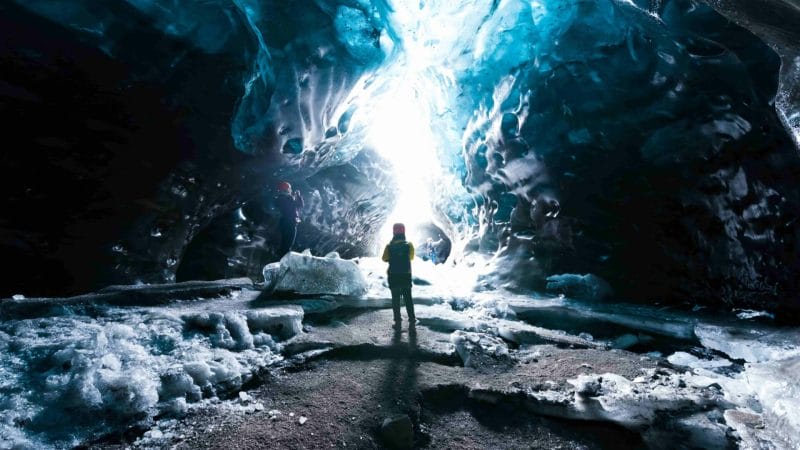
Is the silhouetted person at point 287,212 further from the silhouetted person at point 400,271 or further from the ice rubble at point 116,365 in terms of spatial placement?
the ice rubble at point 116,365

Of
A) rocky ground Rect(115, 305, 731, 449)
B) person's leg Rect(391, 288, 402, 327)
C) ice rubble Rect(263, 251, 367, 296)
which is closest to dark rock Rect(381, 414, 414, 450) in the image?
rocky ground Rect(115, 305, 731, 449)

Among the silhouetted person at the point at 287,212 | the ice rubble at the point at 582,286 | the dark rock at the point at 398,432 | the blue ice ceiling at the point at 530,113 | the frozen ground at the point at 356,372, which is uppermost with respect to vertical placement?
the blue ice ceiling at the point at 530,113

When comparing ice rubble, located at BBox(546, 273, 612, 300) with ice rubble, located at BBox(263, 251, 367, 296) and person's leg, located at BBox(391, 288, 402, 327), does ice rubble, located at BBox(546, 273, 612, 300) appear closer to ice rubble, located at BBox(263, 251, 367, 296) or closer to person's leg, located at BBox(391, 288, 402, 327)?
person's leg, located at BBox(391, 288, 402, 327)

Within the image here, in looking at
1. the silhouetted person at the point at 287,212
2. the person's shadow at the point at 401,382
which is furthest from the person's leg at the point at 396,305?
the silhouetted person at the point at 287,212

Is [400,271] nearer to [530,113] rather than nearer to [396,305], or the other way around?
[396,305]

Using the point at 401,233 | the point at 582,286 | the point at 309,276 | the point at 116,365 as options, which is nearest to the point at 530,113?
the point at 582,286

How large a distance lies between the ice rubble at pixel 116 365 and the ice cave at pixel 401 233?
0.05ft

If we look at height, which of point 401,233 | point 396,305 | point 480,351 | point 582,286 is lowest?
point 480,351

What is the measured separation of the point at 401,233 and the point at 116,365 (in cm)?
318

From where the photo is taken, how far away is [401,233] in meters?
4.72

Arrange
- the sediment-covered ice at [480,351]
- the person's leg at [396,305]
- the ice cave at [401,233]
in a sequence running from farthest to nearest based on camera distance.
Answer: the person's leg at [396,305], the sediment-covered ice at [480,351], the ice cave at [401,233]

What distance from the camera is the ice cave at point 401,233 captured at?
219cm

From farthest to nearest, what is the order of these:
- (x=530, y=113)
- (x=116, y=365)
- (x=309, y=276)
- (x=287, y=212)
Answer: (x=530, y=113), (x=287, y=212), (x=309, y=276), (x=116, y=365)

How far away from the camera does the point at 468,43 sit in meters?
7.91
